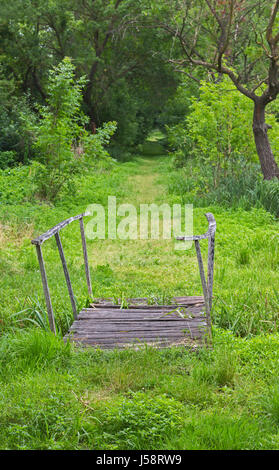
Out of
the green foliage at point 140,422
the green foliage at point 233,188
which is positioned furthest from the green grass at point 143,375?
the green foliage at point 233,188

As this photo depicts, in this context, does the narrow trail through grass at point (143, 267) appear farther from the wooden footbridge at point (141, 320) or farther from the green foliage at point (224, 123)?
the green foliage at point (224, 123)

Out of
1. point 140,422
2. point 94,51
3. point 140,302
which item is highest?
point 94,51

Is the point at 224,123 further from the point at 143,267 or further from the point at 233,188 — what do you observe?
the point at 143,267

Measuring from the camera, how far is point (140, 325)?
4.93m

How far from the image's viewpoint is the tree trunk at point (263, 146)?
11.9 m

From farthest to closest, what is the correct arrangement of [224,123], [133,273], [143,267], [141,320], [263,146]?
1. [224,123]
2. [263,146]
3. [143,267]
4. [133,273]
5. [141,320]

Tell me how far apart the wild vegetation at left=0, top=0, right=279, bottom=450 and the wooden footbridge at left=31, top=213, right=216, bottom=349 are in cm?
20

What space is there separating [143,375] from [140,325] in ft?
3.25

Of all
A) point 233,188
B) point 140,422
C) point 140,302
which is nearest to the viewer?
point 140,422

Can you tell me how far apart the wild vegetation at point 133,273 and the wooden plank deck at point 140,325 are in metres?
0.20

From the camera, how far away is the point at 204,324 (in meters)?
4.83

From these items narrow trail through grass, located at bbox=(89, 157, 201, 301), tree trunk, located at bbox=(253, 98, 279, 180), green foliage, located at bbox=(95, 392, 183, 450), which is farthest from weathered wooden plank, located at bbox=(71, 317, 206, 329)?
tree trunk, located at bbox=(253, 98, 279, 180)

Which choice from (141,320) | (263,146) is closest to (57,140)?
(263,146)

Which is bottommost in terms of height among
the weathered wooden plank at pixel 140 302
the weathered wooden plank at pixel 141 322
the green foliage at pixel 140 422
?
the weathered wooden plank at pixel 140 302
